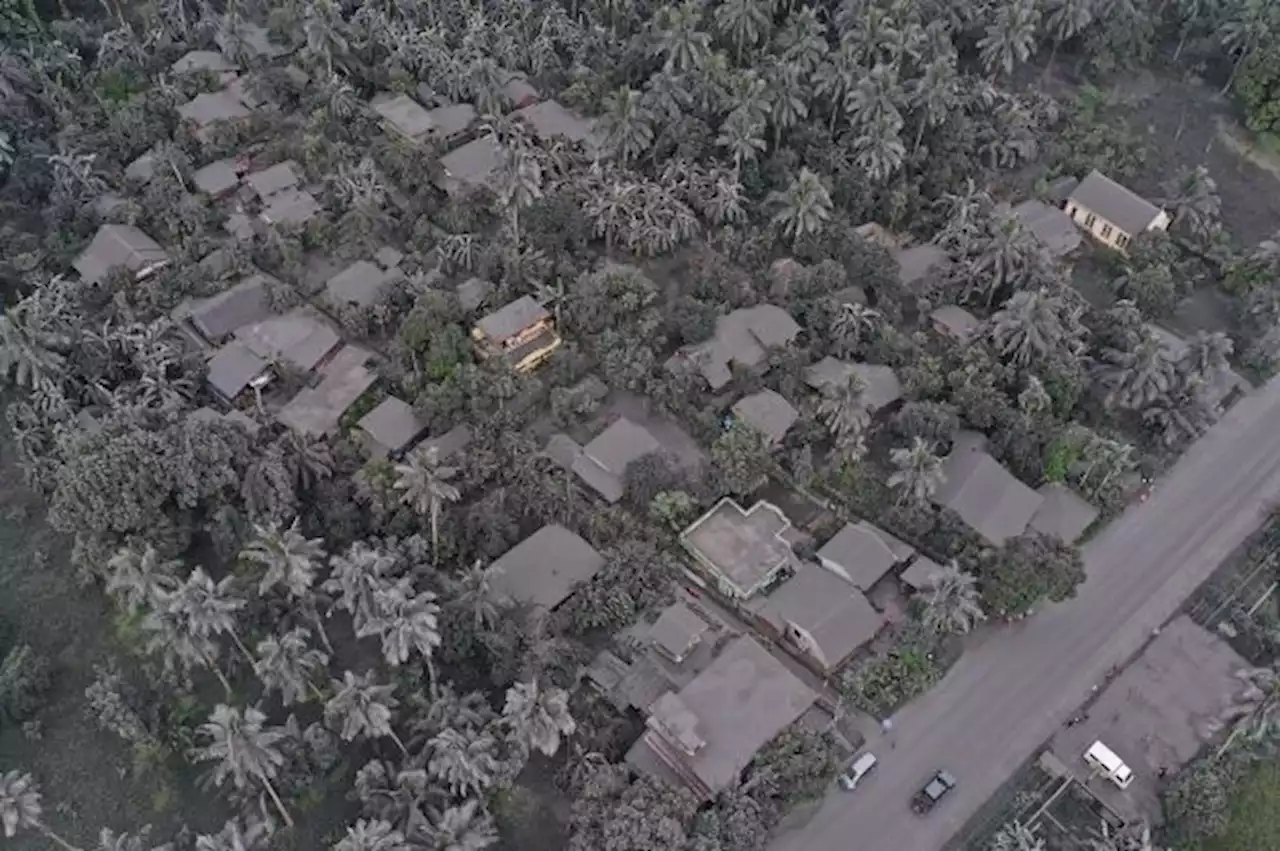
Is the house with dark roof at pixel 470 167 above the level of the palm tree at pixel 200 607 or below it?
above

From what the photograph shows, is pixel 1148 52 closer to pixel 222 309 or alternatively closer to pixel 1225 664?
pixel 1225 664

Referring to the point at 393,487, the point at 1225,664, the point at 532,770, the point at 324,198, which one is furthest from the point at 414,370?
the point at 1225,664

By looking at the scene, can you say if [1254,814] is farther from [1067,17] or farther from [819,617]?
[1067,17]

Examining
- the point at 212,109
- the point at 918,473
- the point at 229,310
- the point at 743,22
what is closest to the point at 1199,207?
the point at 918,473

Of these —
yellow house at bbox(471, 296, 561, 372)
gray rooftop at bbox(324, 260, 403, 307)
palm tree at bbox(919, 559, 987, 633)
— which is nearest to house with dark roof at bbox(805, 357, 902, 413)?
palm tree at bbox(919, 559, 987, 633)

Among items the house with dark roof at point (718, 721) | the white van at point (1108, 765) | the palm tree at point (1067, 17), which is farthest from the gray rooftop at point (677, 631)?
the palm tree at point (1067, 17)

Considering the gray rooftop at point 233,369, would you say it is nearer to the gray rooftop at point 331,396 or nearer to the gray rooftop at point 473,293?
the gray rooftop at point 331,396
